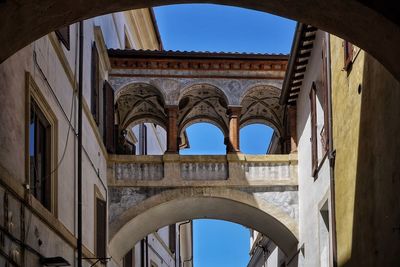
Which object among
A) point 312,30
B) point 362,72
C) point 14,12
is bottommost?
point 14,12

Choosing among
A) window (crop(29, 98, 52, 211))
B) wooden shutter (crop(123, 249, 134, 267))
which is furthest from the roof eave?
wooden shutter (crop(123, 249, 134, 267))

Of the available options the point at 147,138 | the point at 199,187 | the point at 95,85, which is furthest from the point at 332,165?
the point at 147,138

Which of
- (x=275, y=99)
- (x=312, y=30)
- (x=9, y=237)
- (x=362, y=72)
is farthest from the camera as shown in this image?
(x=275, y=99)

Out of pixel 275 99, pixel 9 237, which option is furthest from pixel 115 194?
pixel 9 237

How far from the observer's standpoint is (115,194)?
1925 centimetres

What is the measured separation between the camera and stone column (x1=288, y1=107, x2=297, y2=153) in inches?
781

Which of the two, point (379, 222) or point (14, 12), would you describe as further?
point (379, 222)

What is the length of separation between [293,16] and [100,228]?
1030 cm

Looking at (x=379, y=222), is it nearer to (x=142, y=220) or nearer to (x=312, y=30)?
(x=312, y=30)

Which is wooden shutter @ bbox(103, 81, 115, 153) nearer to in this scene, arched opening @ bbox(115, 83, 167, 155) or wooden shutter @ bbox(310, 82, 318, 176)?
arched opening @ bbox(115, 83, 167, 155)

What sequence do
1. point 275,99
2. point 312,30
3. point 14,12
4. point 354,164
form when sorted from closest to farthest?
point 14,12 → point 354,164 → point 312,30 → point 275,99

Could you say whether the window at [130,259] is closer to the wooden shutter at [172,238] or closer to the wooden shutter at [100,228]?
the wooden shutter at [100,228]

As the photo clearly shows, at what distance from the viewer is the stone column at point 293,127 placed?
19.8 meters

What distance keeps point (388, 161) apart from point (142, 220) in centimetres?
1041
